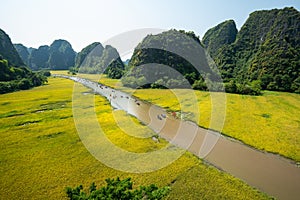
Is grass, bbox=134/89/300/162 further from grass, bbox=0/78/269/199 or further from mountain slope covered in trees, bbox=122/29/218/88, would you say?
mountain slope covered in trees, bbox=122/29/218/88

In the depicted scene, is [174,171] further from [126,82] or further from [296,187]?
[126,82]

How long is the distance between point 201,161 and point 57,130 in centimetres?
1455

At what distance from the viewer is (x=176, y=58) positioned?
6262cm

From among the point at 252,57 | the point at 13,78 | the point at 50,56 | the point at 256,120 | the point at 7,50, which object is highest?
the point at 7,50

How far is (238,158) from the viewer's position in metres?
16.2

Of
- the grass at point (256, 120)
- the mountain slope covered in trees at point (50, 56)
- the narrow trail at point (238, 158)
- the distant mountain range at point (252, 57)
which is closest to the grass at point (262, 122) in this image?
the grass at point (256, 120)

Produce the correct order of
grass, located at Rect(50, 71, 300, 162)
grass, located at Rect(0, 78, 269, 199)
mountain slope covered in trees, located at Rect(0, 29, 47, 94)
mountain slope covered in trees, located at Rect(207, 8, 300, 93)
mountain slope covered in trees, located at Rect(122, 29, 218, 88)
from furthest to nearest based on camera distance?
mountain slope covered in trees, located at Rect(122, 29, 218, 88) < mountain slope covered in trees, located at Rect(207, 8, 300, 93) < mountain slope covered in trees, located at Rect(0, 29, 47, 94) < grass, located at Rect(50, 71, 300, 162) < grass, located at Rect(0, 78, 269, 199)

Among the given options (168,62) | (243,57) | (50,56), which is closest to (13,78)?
(168,62)

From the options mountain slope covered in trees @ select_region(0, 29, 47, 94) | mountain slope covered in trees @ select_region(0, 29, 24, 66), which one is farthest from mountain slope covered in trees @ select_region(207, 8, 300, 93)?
mountain slope covered in trees @ select_region(0, 29, 24, 66)

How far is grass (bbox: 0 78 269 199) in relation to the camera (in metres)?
11.8

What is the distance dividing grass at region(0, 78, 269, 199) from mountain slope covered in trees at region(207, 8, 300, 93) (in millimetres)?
35708

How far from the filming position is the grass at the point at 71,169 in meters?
11.8

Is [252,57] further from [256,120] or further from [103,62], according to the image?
[103,62]

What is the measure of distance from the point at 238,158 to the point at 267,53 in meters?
54.2
